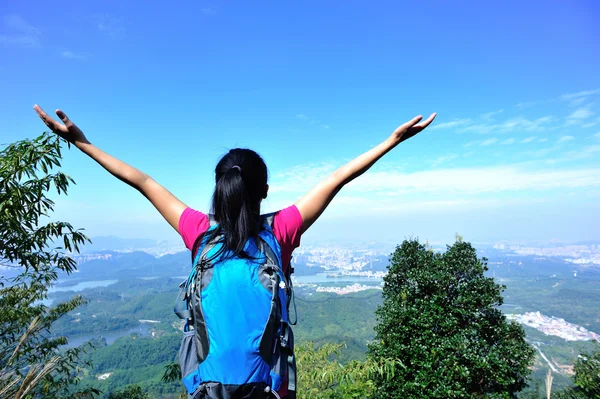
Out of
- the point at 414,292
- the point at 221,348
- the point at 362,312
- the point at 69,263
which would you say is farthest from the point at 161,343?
the point at 221,348

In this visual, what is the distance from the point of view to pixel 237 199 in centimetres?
102

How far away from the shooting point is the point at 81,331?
4584cm

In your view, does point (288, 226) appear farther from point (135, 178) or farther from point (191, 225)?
point (135, 178)

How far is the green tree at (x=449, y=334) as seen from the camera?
639cm

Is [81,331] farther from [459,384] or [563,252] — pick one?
[563,252]

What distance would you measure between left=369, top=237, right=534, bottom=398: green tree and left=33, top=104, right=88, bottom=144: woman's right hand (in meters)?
6.33

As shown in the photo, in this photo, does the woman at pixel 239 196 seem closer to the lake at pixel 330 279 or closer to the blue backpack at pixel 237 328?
the blue backpack at pixel 237 328

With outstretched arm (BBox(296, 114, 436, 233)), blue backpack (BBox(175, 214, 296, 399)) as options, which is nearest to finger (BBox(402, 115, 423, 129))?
outstretched arm (BBox(296, 114, 436, 233))

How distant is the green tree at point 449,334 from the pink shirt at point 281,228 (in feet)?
19.5

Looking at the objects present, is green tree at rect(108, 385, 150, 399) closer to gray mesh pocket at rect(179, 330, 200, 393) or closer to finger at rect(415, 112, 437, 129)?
gray mesh pocket at rect(179, 330, 200, 393)

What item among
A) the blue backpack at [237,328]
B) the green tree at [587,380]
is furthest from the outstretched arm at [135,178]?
Answer: the green tree at [587,380]

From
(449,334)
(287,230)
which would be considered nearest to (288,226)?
(287,230)

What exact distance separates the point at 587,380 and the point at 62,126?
12352mm

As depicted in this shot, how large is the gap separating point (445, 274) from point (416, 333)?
1.65 m
